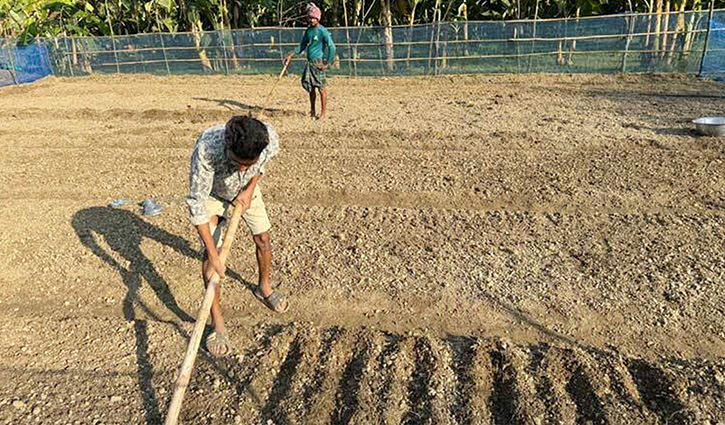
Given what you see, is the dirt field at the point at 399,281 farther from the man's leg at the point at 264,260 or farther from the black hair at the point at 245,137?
the black hair at the point at 245,137

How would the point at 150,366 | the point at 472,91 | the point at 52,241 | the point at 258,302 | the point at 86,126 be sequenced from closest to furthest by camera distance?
the point at 150,366, the point at 258,302, the point at 52,241, the point at 86,126, the point at 472,91

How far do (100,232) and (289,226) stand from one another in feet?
5.68

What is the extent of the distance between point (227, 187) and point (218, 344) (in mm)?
964

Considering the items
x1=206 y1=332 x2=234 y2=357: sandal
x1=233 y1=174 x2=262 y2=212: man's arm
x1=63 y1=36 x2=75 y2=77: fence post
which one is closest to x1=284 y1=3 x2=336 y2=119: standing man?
x1=233 y1=174 x2=262 y2=212: man's arm

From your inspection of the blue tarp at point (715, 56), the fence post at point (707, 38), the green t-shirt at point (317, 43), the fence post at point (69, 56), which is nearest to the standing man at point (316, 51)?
the green t-shirt at point (317, 43)

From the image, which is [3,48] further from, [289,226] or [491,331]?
[491,331]

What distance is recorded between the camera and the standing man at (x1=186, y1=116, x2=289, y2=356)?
2479 millimetres

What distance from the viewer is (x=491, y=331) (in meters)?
3.36

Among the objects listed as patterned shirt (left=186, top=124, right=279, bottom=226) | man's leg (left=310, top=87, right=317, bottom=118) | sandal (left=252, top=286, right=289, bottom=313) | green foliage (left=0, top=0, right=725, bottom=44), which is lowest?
sandal (left=252, top=286, right=289, bottom=313)

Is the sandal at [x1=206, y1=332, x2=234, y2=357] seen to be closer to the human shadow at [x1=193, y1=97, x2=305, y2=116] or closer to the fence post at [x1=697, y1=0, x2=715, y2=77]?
the human shadow at [x1=193, y1=97, x2=305, y2=116]

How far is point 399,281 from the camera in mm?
3914

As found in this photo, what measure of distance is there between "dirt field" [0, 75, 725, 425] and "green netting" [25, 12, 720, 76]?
4.95 m

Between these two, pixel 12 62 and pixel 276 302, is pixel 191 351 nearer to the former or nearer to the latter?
pixel 276 302

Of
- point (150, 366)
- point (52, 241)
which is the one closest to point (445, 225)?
point (150, 366)
